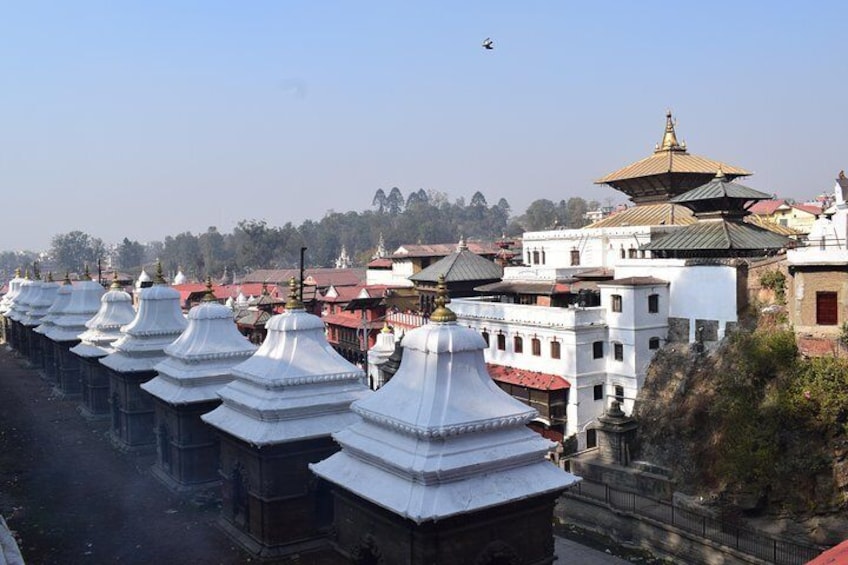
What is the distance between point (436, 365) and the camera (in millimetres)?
11852

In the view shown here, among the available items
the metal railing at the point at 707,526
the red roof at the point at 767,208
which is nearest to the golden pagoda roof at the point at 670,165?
the metal railing at the point at 707,526

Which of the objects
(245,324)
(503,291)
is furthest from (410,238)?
(503,291)

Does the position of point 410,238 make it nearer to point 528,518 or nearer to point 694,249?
point 694,249

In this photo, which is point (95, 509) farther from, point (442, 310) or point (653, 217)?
point (653, 217)

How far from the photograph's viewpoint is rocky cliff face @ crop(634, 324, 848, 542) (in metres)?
19.8

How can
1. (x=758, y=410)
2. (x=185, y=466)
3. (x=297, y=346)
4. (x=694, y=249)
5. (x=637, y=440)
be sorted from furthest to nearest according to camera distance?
(x=694, y=249), (x=637, y=440), (x=758, y=410), (x=185, y=466), (x=297, y=346)

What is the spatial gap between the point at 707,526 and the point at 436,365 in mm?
11467

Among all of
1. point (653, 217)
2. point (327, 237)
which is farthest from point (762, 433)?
point (327, 237)

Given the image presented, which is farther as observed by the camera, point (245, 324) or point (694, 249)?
point (245, 324)

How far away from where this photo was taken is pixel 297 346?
16938 mm

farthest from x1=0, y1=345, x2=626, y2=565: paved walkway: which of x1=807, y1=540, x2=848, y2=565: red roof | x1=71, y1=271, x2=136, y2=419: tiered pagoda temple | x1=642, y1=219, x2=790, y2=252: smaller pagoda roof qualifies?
x1=642, y1=219, x2=790, y2=252: smaller pagoda roof

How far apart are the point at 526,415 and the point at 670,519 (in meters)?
10.5

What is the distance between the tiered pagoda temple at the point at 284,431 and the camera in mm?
15578

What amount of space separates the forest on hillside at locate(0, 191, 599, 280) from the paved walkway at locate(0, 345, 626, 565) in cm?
9051
